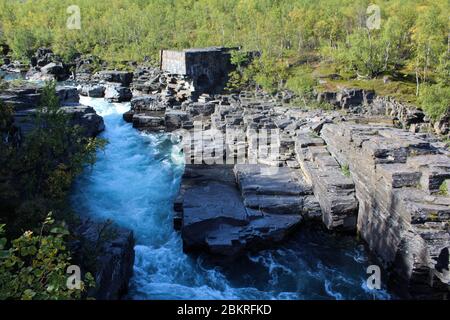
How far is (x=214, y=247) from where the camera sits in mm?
24516

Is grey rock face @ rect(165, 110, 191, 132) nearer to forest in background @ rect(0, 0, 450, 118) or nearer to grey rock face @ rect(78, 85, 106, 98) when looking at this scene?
forest in background @ rect(0, 0, 450, 118)

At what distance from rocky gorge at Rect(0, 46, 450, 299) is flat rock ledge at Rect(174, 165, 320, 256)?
0.07 m

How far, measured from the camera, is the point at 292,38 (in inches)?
3551

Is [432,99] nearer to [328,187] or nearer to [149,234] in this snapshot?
[328,187]

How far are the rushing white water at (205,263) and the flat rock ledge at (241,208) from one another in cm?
99

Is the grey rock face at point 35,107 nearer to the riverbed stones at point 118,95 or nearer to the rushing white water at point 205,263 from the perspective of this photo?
the rushing white water at point 205,263

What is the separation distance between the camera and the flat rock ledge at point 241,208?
25.4 m

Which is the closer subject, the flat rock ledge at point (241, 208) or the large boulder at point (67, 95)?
the flat rock ledge at point (241, 208)

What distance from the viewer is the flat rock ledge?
83.4ft

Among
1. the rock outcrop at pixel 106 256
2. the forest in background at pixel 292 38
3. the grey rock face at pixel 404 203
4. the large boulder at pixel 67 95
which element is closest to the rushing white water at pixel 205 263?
the rock outcrop at pixel 106 256

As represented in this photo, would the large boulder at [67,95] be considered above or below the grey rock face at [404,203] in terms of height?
above
